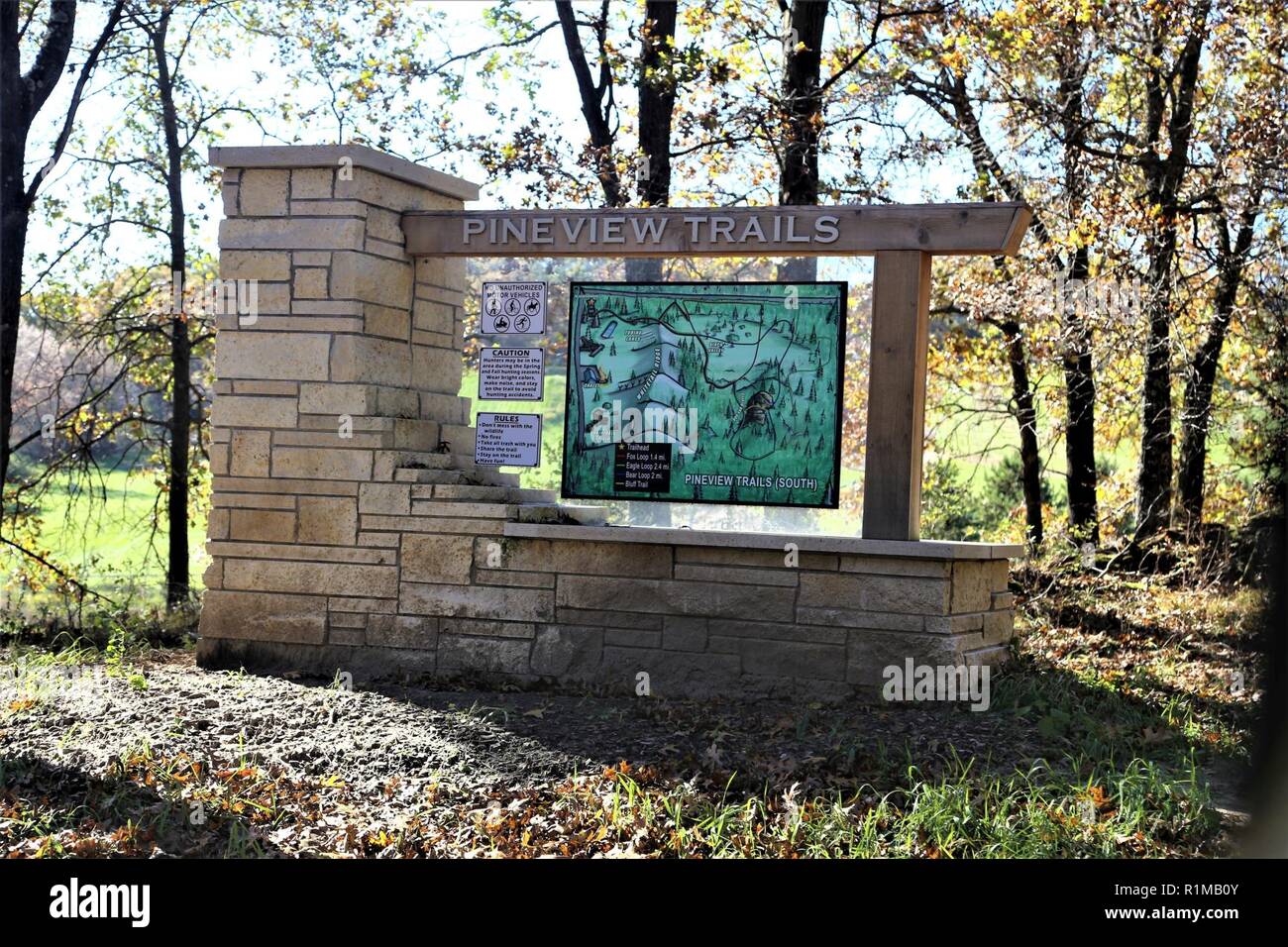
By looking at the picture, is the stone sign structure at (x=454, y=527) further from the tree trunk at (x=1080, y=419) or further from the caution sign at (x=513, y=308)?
the tree trunk at (x=1080, y=419)

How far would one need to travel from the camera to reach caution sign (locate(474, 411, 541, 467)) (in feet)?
28.6

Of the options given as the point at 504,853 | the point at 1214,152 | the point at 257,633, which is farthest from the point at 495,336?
the point at 1214,152

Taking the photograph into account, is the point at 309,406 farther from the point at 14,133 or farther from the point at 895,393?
the point at 14,133

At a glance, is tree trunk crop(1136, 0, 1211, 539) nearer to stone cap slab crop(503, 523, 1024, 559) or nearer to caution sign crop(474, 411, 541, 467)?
stone cap slab crop(503, 523, 1024, 559)

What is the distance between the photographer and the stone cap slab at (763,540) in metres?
7.51

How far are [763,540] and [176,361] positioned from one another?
25.3ft

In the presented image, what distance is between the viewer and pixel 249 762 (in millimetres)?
6242

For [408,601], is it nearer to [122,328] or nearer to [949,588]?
[949,588]

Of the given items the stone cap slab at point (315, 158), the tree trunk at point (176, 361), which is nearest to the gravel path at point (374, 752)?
the stone cap slab at point (315, 158)

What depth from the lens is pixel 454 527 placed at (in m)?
8.21

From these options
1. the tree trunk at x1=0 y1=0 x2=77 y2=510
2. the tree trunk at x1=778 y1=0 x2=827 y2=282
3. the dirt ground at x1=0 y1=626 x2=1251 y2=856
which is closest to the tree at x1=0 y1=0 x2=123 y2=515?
the tree trunk at x1=0 y1=0 x2=77 y2=510

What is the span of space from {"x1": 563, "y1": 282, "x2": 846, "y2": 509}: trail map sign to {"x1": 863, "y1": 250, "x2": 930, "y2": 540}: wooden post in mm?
312

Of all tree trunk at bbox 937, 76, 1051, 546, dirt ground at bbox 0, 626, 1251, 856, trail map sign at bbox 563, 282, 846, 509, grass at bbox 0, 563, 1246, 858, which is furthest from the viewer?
tree trunk at bbox 937, 76, 1051, 546

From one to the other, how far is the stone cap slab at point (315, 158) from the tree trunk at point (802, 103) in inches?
193
